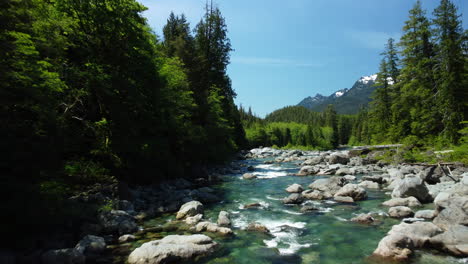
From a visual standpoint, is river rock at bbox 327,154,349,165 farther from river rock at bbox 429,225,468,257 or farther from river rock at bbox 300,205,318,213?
river rock at bbox 429,225,468,257

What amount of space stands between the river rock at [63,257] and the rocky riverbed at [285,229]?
0.02m

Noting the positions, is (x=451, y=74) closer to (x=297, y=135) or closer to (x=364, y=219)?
(x=364, y=219)

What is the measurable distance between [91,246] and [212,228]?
3390 mm

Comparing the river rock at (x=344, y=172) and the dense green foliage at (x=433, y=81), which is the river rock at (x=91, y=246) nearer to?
the river rock at (x=344, y=172)

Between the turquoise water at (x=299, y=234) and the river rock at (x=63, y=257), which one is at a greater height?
the river rock at (x=63, y=257)

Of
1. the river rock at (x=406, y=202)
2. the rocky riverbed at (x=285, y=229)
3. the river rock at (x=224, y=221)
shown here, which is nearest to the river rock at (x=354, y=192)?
the rocky riverbed at (x=285, y=229)

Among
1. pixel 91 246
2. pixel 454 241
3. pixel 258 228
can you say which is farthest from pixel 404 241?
pixel 91 246

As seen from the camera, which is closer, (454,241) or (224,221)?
(454,241)

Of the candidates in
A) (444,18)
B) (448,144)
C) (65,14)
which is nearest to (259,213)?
(65,14)

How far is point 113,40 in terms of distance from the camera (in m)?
11.6

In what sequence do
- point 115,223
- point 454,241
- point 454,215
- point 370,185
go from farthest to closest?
point 370,185
point 115,223
point 454,215
point 454,241

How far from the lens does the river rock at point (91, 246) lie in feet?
19.1

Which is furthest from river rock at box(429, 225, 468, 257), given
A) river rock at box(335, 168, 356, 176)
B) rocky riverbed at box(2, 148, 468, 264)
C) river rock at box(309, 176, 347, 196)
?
river rock at box(335, 168, 356, 176)

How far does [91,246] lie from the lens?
19.6 feet
